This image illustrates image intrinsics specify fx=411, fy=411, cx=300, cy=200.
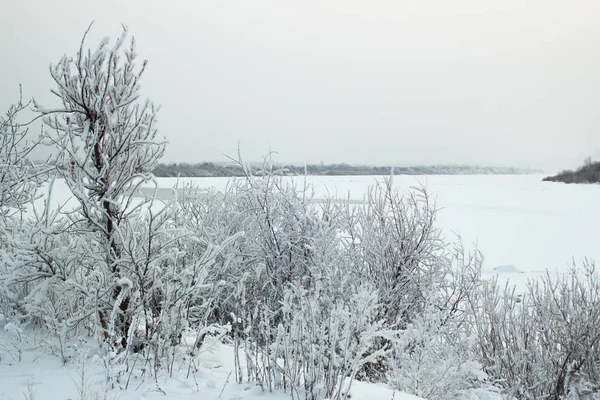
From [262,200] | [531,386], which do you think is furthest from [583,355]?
[262,200]

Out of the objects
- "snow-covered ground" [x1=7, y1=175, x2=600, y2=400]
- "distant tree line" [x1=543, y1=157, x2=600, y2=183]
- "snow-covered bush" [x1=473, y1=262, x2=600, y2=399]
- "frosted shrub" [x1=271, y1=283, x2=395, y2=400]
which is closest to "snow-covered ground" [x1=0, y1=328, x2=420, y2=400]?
"snow-covered ground" [x1=7, y1=175, x2=600, y2=400]

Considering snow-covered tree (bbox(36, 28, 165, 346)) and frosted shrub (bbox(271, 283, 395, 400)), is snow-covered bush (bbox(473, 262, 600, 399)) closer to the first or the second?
frosted shrub (bbox(271, 283, 395, 400))

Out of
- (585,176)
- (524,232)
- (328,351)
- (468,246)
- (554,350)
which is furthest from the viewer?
(585,176)

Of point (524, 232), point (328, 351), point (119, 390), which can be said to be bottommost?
point (524, 232)

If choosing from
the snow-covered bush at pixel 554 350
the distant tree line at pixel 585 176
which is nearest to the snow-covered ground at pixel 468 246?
the snow-covered bush at pixel 554 350

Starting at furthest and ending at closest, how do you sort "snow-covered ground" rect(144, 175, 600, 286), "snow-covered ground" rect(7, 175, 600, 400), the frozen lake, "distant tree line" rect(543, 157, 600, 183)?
"distant tree line" rect(543, 157, 600, 183) → the frozen lake → "snow-covered ground" rect(144, 175, 600, 286) → "snow-covered ground" rect(7, 175, 600, 400)

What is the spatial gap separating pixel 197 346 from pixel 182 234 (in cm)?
102

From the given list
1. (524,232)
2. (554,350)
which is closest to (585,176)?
(524,232)

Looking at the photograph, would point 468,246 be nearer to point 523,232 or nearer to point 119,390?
point 523,232

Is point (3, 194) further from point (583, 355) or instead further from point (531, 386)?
point (583, 355)

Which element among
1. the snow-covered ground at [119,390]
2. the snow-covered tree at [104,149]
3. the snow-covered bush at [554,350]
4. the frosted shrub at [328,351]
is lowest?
the snow-covered bush at [554,350]

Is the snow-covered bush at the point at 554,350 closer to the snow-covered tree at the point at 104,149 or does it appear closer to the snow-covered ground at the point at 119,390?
the snow-covered ground at the point at 119,390

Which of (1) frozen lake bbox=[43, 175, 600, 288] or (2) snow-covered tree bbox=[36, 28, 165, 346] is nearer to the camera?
(2) snow-covered tree bbox=[36, 28, 165, 346]

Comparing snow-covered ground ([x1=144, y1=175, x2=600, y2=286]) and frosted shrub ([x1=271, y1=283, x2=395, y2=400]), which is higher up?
frosted shrub ([x1=271, y1=283, x2=395, y2=400])
